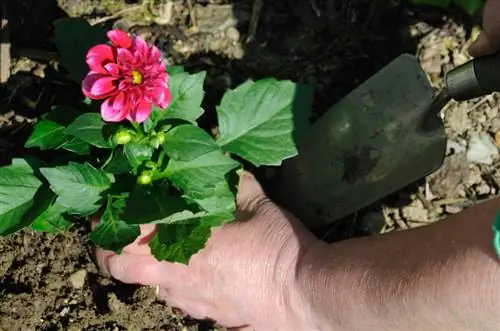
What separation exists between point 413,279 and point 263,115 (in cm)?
50

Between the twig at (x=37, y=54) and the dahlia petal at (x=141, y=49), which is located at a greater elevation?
the dahlia petal at (x=141, y=49)

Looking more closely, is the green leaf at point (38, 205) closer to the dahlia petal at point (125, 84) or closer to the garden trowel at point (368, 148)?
the dahlia petal at point (125, 84)

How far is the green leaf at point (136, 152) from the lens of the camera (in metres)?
1.47

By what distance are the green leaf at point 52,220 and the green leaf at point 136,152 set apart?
0.76 ft

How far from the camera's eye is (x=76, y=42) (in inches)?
67.6

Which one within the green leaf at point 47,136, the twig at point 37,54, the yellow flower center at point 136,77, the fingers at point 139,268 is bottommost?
the fingers at point 139,268

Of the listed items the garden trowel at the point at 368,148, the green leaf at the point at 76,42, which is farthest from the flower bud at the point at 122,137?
the garden trowel at the point at 368,148

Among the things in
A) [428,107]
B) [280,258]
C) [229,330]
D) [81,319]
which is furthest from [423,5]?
[81,319]

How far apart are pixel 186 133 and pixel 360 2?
2.65 ft

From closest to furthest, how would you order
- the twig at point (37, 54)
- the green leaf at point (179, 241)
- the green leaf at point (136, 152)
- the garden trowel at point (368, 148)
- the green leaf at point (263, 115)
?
the green leaf at point (136, 152) → the green leaf at point (179, 241) → the green leaf at point (263, 115) → the garden trowel at point (368, 148) → the twig at point (37, 54)

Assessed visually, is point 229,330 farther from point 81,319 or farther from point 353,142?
Result: point 353,142

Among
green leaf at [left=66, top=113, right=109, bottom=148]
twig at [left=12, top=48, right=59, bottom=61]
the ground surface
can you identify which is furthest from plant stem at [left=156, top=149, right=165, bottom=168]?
twig at [left=12, top=48, right=59, bottom=61]

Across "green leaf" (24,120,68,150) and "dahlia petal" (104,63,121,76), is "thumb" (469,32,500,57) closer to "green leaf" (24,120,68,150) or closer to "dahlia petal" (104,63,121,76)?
"dahlia petal" (104,63,121,76)

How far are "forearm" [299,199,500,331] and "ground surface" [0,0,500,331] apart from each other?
0.34m
